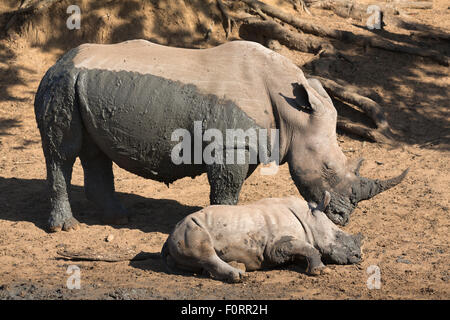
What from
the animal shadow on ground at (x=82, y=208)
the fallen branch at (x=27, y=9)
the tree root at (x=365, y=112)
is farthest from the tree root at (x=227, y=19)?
the animal shadow on ground at (x=82, y=208)

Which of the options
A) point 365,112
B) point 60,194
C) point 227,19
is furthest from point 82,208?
point 227,19

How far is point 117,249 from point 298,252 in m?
1.86

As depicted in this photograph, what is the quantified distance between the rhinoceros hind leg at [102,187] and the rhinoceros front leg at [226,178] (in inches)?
54.9

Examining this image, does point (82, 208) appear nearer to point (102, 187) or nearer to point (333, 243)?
point (102, 187)

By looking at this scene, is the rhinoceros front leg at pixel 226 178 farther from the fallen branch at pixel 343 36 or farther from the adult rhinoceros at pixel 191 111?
the fallen branch at pixel 343 36

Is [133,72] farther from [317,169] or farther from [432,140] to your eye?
[432,140]

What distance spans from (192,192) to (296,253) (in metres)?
3.03

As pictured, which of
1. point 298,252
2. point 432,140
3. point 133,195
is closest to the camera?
point 298,252

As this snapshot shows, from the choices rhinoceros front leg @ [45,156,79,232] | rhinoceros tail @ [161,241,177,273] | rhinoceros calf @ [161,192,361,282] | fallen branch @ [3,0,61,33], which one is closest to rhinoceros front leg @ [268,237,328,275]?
rhinoceros calf @ [161,192,361,282]

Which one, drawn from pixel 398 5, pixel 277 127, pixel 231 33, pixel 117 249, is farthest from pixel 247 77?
pixel 398 5

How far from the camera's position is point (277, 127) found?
23.0ft

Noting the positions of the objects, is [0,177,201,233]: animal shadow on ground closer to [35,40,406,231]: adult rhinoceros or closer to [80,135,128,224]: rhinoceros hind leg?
[80,135,128,224]: rhinoceros hind leg

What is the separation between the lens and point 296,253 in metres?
6.04

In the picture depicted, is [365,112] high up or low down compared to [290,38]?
down
